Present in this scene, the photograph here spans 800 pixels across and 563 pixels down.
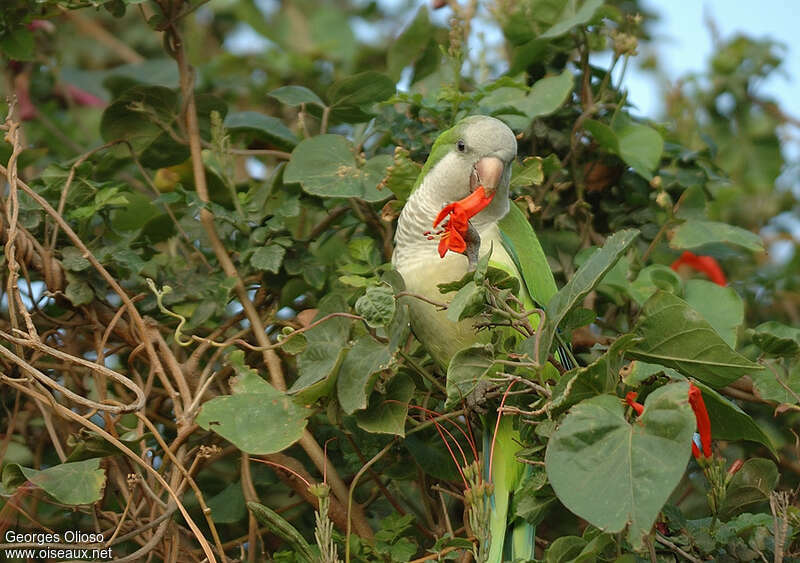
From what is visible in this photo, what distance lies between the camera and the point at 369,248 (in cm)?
178

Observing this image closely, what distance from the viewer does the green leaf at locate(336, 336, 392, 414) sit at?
4.68 feet

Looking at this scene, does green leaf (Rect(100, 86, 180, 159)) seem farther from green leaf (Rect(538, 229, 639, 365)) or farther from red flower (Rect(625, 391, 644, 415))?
red flower (Rect(625, 391, 644, 415))

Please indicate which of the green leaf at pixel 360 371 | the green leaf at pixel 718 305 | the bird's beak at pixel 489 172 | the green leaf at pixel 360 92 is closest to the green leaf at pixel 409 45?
the green leaf at pixel 360 92

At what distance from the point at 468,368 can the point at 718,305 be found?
0.80 metres

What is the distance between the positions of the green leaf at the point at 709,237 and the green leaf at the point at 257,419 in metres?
0.96

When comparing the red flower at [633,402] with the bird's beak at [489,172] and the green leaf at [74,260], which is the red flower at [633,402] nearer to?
the bird's beak at [489,172]

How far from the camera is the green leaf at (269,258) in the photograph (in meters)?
1.74

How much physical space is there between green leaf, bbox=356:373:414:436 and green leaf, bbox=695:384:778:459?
1.57 feet

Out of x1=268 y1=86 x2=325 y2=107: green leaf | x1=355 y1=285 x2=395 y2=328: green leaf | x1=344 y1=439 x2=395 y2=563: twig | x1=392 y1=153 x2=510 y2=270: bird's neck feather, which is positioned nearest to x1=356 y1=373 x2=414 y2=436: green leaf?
x1=344 y1=439 x2=395 y2=563: twig

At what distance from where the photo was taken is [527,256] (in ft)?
5.74

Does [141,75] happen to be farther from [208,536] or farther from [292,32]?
[208,536]

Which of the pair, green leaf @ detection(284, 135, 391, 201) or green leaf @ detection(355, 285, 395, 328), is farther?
green leaf @ detection(284, 135, 391, 201)

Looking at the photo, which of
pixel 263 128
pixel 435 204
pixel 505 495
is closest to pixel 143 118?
pixel 263 128

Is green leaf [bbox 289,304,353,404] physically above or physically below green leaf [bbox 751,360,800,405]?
above
